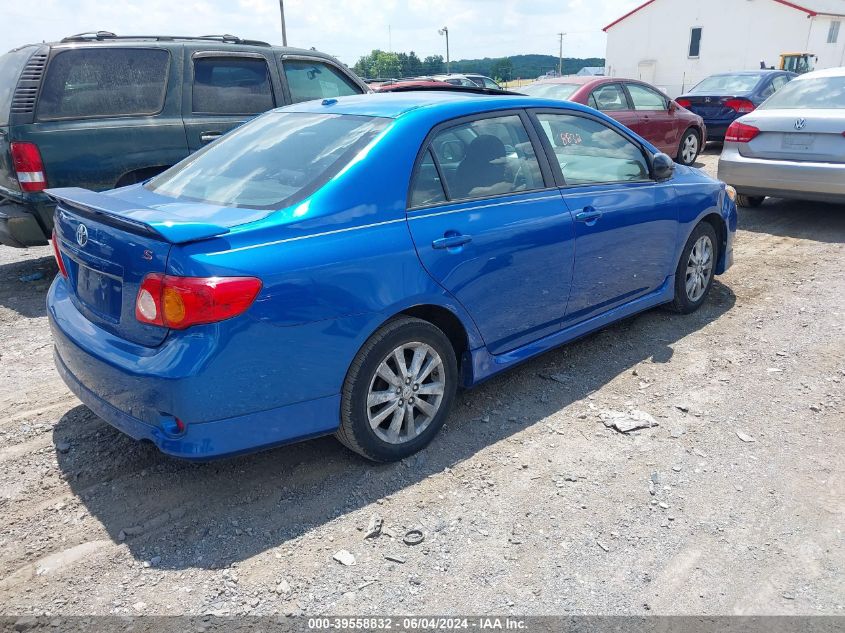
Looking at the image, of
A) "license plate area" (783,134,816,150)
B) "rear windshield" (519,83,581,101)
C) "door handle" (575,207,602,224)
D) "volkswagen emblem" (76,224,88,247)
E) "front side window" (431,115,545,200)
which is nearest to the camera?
"volkswagen emblem" (76,224,88,247)

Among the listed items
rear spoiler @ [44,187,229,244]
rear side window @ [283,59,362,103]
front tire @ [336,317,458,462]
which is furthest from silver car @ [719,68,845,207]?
rear spoiler @ [44,187,229,244]

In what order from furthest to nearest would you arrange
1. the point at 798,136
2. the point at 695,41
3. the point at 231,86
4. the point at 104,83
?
1. the point at 695,41
2. the point at 798,136
3. the point at 231,86
4. the point at 104,83

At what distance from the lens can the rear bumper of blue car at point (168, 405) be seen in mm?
2656

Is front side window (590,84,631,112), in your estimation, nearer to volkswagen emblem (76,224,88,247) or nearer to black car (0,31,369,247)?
black car (0,31,369,247)

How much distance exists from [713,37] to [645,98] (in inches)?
1485

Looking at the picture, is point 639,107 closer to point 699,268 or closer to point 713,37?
point 699,268

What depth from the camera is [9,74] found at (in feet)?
18.8

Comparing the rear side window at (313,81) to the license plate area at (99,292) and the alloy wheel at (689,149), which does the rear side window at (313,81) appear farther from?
the alloy wheel at (689,149)

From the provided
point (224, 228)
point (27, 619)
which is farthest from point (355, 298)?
point (27, 619)

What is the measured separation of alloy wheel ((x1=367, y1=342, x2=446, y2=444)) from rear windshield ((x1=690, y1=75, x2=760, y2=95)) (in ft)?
40.5

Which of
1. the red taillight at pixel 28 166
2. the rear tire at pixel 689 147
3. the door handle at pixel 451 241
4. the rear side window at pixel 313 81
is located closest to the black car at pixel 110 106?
the red taillight at pixel 28 166

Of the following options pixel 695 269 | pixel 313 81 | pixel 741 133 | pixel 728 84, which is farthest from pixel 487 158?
pixel 728 84

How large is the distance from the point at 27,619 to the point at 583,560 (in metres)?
2.07

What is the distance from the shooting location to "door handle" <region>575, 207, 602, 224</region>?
158 inches
